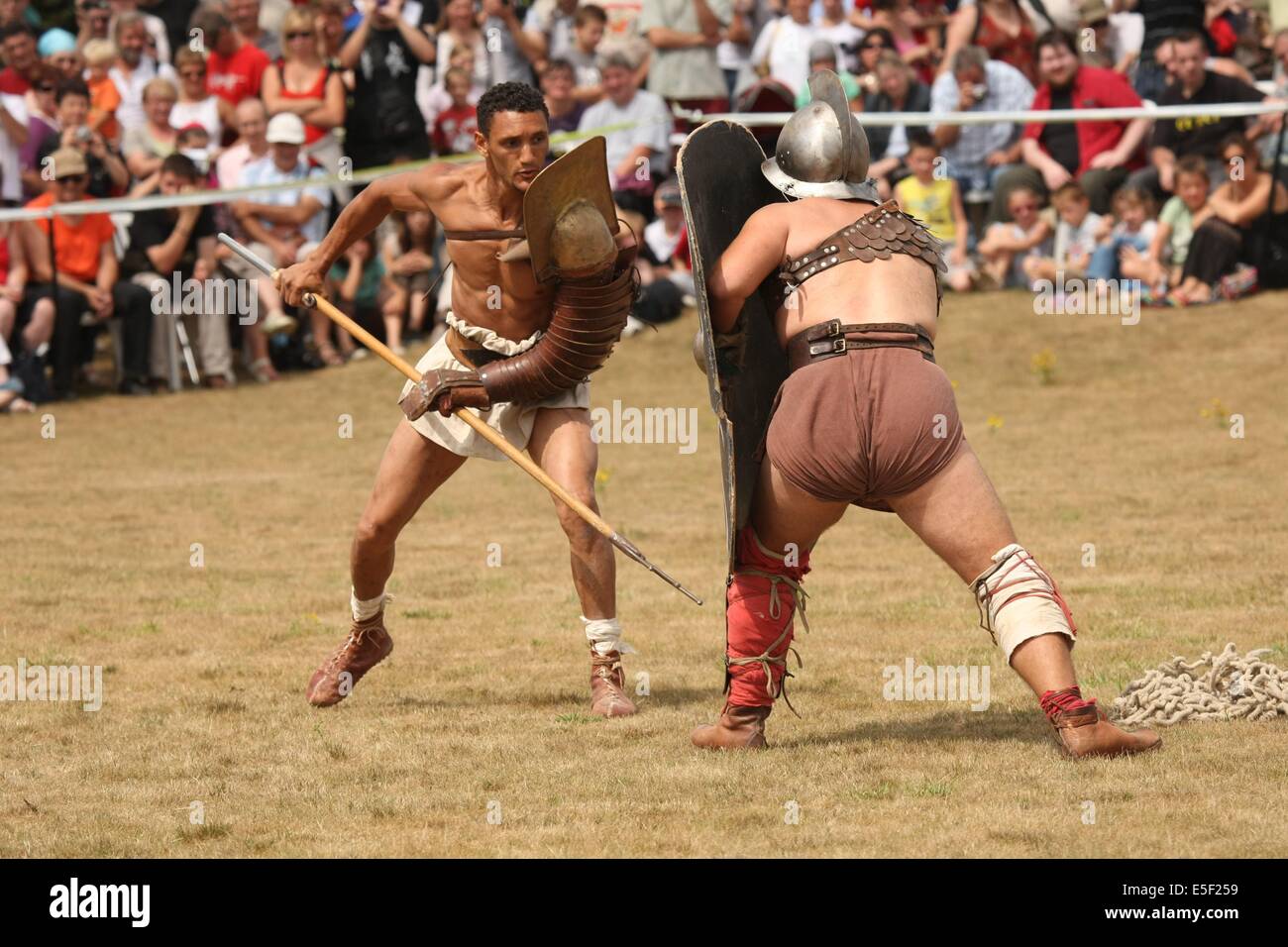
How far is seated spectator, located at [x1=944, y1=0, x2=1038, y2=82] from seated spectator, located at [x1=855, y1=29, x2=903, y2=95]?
471 millimetres

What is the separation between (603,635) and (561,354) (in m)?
0.90

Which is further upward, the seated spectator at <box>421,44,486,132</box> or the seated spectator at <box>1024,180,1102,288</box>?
the seated spectator at <box>421,44,486,132</box>

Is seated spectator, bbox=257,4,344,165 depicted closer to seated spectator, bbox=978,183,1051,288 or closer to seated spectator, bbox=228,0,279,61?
seated spectator, bbox=228,0,279,61

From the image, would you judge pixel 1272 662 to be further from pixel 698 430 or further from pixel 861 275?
pixel 698 430

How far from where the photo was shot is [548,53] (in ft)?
51.3

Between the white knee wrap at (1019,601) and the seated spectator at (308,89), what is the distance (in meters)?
10.5

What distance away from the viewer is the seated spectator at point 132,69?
1509 centimetres

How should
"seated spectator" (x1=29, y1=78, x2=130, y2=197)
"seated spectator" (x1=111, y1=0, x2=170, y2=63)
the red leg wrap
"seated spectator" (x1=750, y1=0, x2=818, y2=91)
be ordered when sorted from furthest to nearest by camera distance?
"seated spectator" (x1=111, y1=0, x2=170, y2=63) < "seated spectator" (x1=750, y1=0, x2=818, y2=91) < "seated spectator" (x1=29, y1=78, x2=130, y2=197) < the red leg wrap

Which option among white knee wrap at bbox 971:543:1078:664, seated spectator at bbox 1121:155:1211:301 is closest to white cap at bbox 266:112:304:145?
seated spectator at bbox 1121:155:1211:301

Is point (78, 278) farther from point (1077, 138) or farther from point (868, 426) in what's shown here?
point (868, 426)

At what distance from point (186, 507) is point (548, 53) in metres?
6.33

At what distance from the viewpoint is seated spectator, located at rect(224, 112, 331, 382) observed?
14.1m

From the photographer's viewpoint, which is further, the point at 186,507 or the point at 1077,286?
the point at 1077,286
